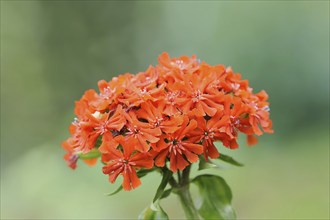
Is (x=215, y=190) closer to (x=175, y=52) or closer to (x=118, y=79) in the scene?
(x=118, y=79)

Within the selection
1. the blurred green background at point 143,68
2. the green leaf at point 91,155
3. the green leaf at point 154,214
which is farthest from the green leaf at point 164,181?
the blurred green background at point 143,68

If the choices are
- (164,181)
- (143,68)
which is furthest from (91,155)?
(143,68)

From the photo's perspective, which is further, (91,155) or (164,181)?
(91,155)

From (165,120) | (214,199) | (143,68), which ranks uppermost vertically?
(143,68)

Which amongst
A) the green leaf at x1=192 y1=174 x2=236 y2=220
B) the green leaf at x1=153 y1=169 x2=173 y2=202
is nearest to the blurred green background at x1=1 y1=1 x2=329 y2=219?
the green leaf at x1=192 y1=174 x2=236 y2=220

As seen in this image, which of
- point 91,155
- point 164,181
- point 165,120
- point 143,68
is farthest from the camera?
point 143,68

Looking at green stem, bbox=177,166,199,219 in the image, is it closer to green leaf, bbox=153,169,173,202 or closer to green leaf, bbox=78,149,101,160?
green leaf, bbox=153,169,173,202

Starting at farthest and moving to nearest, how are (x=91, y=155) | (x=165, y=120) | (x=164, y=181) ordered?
(x=91, y=155)
(x=164, y=181)
(x=165, y=120)

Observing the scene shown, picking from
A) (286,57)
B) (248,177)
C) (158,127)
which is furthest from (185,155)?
(286,57)

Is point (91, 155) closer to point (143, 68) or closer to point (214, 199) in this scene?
point (214, 199)
